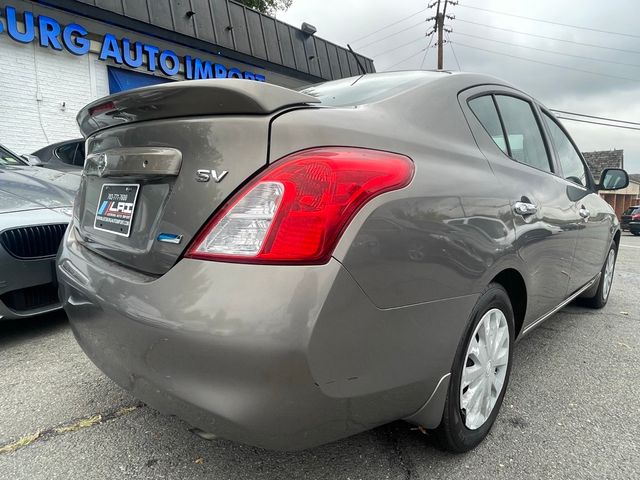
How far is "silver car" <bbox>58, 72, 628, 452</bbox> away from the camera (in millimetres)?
1188

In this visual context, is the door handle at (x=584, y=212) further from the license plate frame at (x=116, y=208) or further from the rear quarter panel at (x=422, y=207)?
the license plate frame at (x=116, y=208)

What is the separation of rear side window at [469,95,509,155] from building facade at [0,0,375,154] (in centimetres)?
463

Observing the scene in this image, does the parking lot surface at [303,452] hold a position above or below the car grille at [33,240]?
below

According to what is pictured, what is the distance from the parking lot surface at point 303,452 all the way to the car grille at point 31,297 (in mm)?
284

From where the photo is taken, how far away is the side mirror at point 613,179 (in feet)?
12.7

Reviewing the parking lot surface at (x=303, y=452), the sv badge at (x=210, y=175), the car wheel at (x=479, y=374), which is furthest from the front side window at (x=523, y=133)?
the sv badge at (x=210, y=175)

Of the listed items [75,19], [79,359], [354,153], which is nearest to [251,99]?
[354,153]

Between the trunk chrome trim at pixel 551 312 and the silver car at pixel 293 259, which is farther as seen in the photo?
the trunk chrome trim at pixel 551 312

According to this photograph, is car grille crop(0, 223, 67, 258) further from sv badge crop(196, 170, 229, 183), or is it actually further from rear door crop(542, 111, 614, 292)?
rear door crop(542, 111, 614, 292)

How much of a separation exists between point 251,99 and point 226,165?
21cm

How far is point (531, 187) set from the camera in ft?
7.16

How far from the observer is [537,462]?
1.79 m

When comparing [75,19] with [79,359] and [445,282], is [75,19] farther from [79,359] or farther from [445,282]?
[445,282]

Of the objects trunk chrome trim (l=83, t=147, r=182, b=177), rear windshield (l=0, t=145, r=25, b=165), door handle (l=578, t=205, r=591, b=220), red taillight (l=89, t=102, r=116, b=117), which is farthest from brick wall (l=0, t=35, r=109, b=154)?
door handle (l=578, t=205, r=591, b=220)
